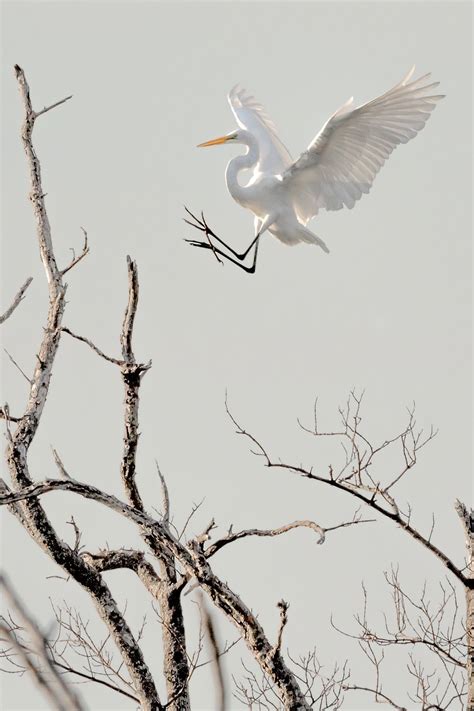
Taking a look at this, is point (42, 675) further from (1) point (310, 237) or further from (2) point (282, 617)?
(1) point (310, 237)

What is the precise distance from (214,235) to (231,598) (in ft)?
9.42

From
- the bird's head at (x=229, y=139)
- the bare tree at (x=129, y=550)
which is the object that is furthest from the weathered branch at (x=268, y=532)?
the bird's head at (x=229, y=139)

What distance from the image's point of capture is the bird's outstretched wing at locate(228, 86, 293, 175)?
9.58 meters

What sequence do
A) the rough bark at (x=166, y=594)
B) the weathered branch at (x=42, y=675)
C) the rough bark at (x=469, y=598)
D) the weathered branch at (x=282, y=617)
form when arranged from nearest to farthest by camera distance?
the weathered branch at (x=42, y=675) < the weathered branch at (x=282, y=617) < the rough bark at (x=469, y=598) < the rough bark at (x=166, y=594)

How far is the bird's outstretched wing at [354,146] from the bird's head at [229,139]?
91 centimetres

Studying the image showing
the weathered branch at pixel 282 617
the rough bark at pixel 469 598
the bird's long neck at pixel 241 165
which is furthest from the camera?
the bird's long neck at pixel 241 165

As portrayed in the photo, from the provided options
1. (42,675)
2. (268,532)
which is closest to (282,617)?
(268,532)

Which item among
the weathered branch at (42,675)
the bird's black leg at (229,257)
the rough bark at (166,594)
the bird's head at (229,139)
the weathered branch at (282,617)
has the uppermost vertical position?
the bird's head at (229,139)

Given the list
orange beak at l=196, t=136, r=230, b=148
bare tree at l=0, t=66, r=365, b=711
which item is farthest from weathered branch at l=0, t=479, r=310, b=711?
orange beak at l=196, t=136, r=230, b=148

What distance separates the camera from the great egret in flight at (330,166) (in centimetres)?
835

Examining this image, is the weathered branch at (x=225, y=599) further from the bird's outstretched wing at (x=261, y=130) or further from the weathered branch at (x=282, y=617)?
the bird's outstretched wing at (x=261, y=130)

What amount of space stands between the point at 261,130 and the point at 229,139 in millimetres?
625

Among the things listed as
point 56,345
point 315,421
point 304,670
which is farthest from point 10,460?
point 304,670

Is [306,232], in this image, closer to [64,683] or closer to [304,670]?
[304,670]
